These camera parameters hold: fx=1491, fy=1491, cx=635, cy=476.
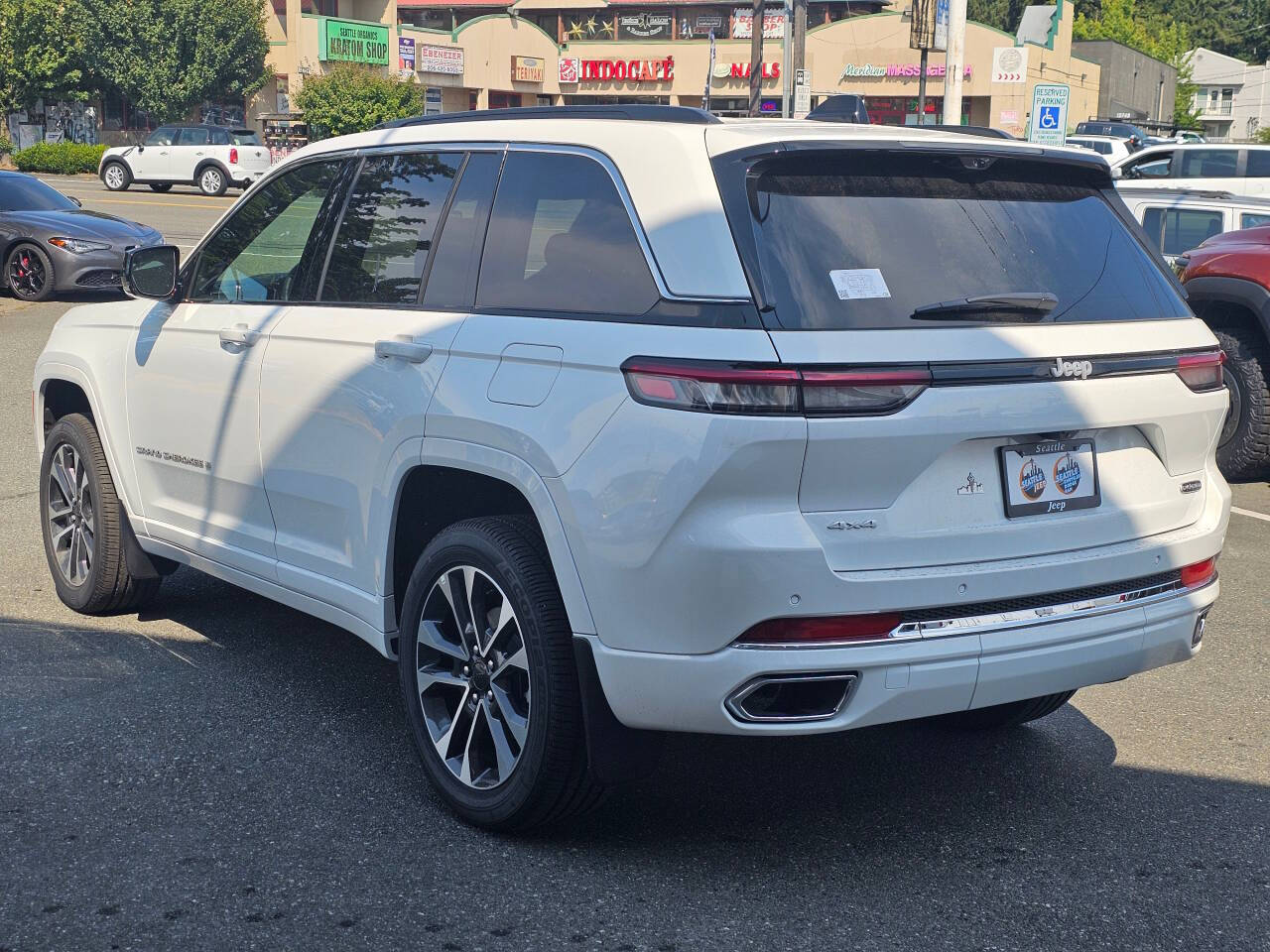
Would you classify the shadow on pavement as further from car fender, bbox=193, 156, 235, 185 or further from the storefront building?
the storefront building

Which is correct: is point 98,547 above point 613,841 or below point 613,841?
above

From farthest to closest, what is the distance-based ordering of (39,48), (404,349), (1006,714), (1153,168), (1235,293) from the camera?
(39,48), (1153,168), (1235,293), (1006,714), (404,349)

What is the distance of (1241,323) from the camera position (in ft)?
29.5

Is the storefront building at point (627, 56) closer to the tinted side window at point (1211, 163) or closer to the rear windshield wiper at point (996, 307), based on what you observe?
the tinted side window at point (1211, 163)

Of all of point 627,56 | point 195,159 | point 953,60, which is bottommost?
point 195,159

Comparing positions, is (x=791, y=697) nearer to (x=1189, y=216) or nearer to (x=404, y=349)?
(x=404, y=349)

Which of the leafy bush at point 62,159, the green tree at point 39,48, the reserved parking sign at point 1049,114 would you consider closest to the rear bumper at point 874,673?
the reserved parking sign at point 1049,114

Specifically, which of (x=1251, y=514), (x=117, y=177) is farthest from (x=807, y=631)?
(x=117, y=177)

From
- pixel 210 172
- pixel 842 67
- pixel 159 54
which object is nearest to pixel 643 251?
pixel 210 172

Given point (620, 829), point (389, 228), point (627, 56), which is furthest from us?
point (627, 56)

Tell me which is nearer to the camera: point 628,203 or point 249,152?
point 628,203

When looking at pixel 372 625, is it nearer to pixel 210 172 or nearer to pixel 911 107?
pixel 210 172

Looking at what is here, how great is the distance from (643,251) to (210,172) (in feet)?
116

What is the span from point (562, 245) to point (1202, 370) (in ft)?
5.75
